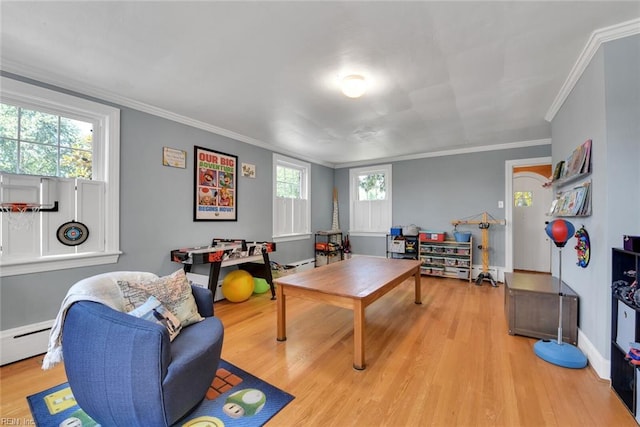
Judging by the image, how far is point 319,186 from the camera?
5.91 metres

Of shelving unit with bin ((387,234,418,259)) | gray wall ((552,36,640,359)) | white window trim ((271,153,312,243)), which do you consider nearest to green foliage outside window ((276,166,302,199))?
white window trim ((271,153,312,243))

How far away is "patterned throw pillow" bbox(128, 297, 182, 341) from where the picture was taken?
163cm

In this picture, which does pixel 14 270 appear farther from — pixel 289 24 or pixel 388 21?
pixel 388 21

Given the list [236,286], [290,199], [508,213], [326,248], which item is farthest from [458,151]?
[236,286]

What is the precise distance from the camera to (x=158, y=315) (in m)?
1.66

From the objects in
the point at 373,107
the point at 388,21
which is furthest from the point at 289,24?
the point at 373,107

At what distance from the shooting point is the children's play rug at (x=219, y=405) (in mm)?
1535

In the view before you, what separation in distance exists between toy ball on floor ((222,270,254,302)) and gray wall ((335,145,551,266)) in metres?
3.10

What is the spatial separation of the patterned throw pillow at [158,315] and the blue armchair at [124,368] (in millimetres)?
202

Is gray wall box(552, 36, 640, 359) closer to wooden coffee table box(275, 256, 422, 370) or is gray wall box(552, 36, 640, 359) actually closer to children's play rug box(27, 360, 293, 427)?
wooden coffee table box(275, 256, 422, 370)

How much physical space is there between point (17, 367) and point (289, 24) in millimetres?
3273

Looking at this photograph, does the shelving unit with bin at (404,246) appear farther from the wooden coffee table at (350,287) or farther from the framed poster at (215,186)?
the framed poster at (215,186)

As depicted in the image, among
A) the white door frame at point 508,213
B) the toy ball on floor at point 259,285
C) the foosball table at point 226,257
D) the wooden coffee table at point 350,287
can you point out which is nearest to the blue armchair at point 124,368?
the wooden coffee table at point 350,287

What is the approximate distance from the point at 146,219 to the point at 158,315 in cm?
174
